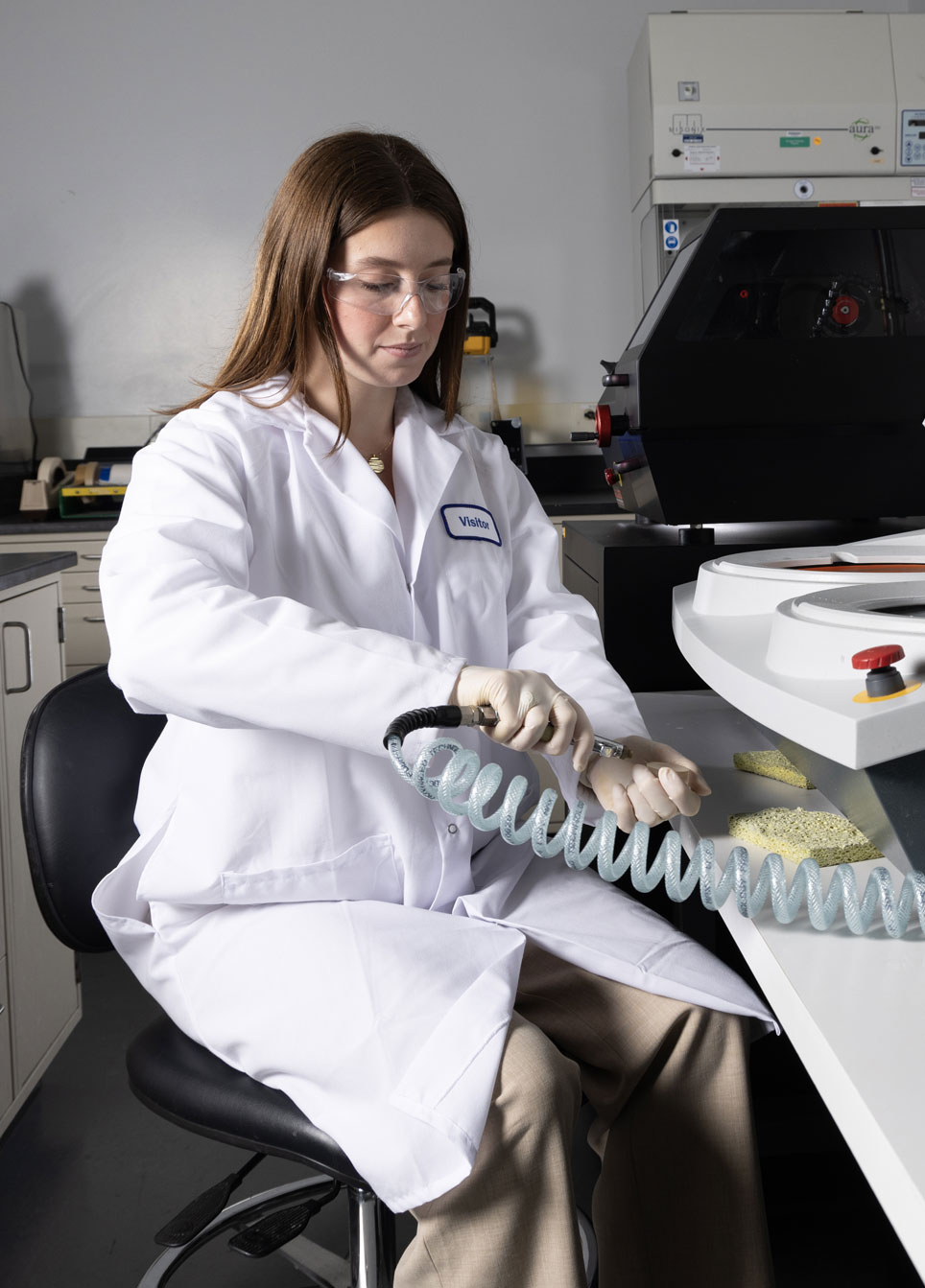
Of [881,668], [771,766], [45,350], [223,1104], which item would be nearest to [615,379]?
[771,766]

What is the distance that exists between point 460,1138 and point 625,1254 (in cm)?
28

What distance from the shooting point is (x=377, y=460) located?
1.29 metres

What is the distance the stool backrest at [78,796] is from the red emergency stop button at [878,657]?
79cm

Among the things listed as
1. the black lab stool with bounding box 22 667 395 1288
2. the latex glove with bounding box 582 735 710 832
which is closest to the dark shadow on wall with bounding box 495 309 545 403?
the black lab stool with bounding box 22 667 395 1288

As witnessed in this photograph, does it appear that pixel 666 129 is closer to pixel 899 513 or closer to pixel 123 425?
pixel 123 425

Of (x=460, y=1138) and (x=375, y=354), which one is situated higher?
(x=375, y=354)

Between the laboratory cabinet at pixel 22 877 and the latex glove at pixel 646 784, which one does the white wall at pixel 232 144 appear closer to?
the laboratory cabinet at pixel 22 877

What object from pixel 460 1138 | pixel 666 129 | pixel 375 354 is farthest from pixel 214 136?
pixel 460 1138

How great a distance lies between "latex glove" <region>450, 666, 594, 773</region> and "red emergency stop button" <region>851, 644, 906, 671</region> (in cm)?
29

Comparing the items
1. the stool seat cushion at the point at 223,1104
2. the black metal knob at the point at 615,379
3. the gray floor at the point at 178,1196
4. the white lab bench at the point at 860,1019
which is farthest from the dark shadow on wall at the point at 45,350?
the white lab bench at the point at 860,1019

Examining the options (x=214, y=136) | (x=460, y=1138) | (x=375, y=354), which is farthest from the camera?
(x=214, y=136)

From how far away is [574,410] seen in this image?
420cm

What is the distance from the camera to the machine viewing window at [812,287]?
51.3 inches

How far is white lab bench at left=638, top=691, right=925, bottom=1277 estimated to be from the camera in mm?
497
